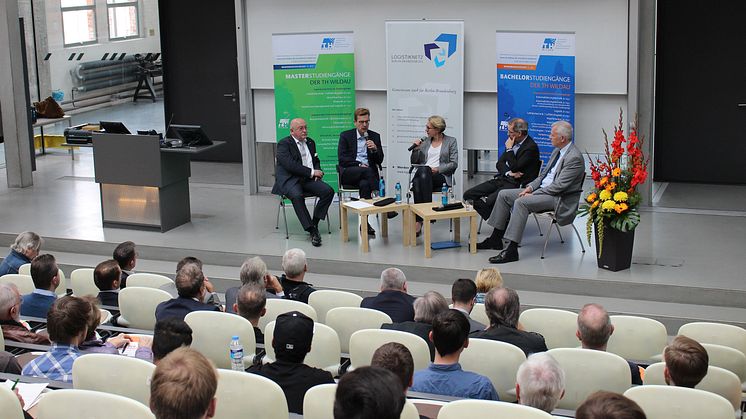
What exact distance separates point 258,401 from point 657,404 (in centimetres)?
166

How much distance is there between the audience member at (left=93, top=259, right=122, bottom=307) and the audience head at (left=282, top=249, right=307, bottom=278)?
1107 mm

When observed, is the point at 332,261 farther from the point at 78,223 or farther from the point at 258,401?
the point at 258,401

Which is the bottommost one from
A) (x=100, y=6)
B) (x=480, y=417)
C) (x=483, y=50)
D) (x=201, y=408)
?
(x=480, y=417)

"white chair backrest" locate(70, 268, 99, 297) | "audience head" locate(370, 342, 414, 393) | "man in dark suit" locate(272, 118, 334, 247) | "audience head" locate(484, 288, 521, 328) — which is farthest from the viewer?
"man in dark suit" locate(272, 118, 334, 247)

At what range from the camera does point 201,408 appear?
2.81m

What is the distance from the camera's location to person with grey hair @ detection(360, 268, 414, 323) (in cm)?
579

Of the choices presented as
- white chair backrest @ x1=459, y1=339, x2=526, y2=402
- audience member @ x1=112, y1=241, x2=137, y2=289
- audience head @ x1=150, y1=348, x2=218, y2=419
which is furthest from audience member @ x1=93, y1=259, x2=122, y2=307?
audience head @ x1=150, y1=348, x2=218, y2=419

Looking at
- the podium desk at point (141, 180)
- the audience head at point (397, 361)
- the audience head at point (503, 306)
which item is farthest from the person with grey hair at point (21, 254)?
the audience head at point (397, 361)

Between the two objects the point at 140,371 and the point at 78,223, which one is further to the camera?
the point at 78,223

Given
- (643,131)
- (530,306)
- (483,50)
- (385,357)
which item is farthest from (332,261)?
(385,357)

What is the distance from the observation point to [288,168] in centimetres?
919

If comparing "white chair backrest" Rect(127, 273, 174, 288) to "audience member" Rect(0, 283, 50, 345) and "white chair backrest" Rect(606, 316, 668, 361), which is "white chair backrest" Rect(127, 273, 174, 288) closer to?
"audience member" Rect(0, 283, 50, 345)

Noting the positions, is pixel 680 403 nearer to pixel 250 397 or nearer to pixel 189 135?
pixel 250 397

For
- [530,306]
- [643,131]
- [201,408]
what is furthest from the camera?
[643,131]
